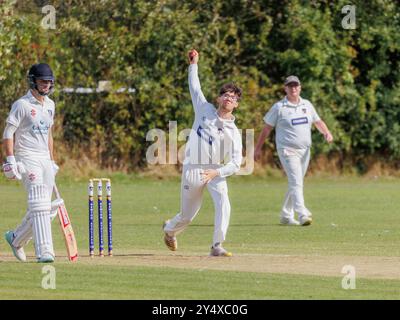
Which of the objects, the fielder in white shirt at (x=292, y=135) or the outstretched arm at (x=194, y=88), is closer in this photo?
the outstretched arm at (x=194, y=88)

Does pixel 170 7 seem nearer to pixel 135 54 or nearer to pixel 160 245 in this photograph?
pixel 135 54

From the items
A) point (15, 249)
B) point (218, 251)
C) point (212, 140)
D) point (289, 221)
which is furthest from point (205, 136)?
point (289, 221)

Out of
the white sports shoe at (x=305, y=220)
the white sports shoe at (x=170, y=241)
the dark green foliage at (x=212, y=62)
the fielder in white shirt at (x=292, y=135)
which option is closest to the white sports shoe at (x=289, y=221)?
the fielder in white shirt at (x=292, y=135)

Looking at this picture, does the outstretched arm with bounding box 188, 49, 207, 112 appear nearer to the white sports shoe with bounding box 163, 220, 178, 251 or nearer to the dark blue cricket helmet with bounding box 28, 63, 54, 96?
the white sports shoe with bounding box 163, 220, 178, 251

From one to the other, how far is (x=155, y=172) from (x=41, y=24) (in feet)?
14.7

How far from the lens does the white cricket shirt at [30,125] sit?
43.3 feet

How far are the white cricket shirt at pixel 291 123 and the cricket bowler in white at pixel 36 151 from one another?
6.91 meters

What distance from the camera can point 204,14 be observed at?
99.9 ft

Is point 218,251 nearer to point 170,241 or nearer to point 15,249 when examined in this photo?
point 170,241

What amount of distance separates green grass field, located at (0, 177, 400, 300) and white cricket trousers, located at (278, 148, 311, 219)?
0.35 metres

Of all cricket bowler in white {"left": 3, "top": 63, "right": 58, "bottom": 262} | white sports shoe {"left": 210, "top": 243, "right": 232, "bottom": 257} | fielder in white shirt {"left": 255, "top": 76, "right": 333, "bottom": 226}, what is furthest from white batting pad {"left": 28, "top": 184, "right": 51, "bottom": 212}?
fielder in white shirt {"left": 255, "top": 76, "right": 333, "bottom": 226}

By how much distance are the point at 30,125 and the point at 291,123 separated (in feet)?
23.5

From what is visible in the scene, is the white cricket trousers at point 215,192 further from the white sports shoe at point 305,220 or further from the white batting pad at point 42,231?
the white sports shoe at point 305,220
